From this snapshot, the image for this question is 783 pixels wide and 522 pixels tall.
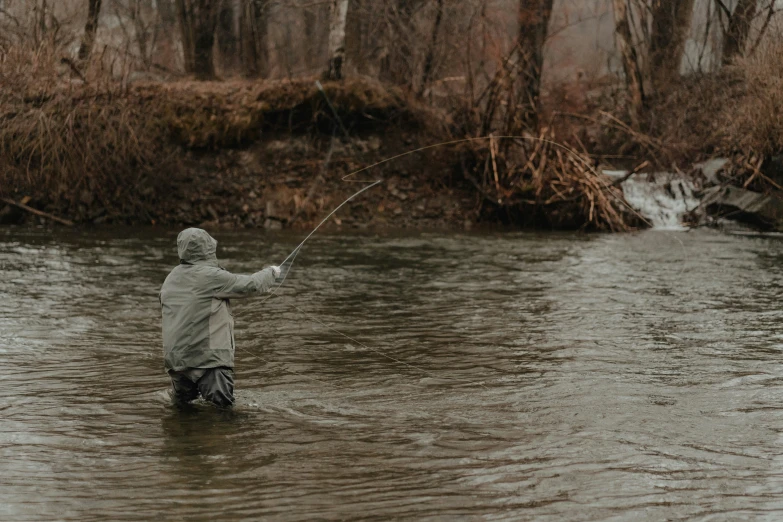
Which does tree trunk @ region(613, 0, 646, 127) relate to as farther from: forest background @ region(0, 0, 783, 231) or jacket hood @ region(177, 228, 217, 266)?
jacket hood @ region(177, 228, 217, 266)

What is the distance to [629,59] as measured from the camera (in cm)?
2670

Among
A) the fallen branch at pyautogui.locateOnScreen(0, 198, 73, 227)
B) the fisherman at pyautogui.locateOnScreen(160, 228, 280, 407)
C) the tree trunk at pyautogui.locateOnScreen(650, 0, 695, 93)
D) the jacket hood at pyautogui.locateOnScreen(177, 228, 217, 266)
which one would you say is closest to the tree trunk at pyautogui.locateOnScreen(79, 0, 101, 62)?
the fallen branch at pyautogui.locateOnScreen(0, 198, 73, 227)

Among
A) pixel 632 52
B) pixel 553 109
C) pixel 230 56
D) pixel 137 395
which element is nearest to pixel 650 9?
pixel 632 52

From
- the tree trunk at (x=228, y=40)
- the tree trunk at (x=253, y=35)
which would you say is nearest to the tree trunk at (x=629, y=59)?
the tree trunk at (x=253, y=35)

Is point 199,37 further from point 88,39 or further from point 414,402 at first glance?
point 414,402

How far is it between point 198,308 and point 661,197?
17884mm

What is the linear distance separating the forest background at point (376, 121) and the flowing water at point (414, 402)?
6.44 m

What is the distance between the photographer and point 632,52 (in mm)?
26812

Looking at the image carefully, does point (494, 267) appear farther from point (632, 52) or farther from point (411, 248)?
point (632, 52)

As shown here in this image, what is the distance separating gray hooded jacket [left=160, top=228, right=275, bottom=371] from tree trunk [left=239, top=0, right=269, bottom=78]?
20.8 m

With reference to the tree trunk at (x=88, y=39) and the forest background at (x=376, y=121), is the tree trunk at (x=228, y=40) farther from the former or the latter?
the tree trunk at (x=88, y=39)

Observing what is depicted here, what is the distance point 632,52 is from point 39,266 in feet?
57.9

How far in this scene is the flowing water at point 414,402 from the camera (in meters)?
5.33

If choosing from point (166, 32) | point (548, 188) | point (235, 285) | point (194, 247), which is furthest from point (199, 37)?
point (235, 285)
